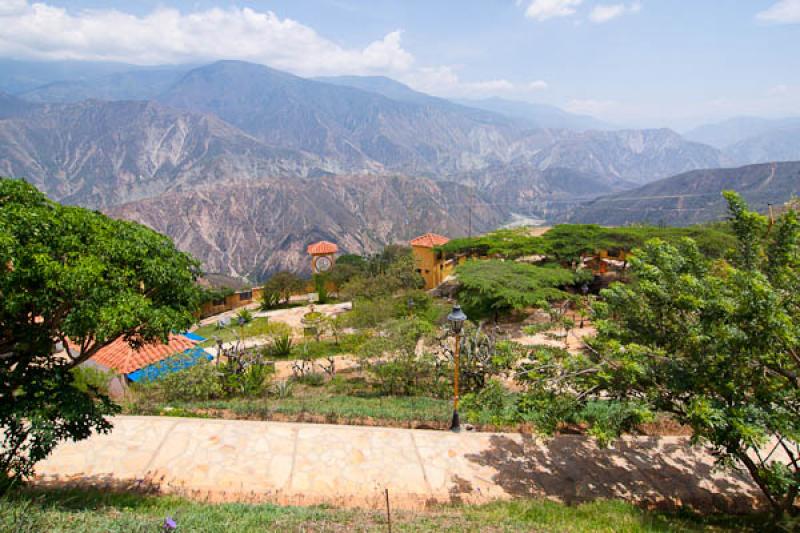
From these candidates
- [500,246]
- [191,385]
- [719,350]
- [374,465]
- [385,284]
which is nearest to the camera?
[719,350]

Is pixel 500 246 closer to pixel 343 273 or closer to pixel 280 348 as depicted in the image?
pixel 343 273

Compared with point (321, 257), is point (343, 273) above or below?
below

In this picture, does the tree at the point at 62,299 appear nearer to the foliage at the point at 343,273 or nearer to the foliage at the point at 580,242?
the foliage at the point at 580,242

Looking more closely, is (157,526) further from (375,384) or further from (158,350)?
(158,350)

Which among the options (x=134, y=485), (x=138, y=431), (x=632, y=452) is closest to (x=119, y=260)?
(x=134, y=485)

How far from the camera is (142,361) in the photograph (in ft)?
46.4

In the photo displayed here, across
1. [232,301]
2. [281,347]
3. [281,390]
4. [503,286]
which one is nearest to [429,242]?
[503,286]

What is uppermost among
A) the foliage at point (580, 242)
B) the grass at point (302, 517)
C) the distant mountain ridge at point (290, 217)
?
the foliage at point (580, 242)

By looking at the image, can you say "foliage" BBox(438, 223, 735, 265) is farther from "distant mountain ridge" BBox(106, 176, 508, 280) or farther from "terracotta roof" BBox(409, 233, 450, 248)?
"distant mountain ridge" BBox(106, 176, 508, 280)

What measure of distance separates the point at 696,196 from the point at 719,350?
412 ft

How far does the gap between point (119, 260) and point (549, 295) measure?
16273 millimetres

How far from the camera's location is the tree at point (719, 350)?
16.0 ft

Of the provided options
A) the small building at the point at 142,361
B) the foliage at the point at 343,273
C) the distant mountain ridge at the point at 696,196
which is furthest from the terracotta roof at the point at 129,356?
the distant mountain ridge at the point at 696,196

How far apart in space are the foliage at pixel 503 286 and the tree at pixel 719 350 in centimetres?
1107
